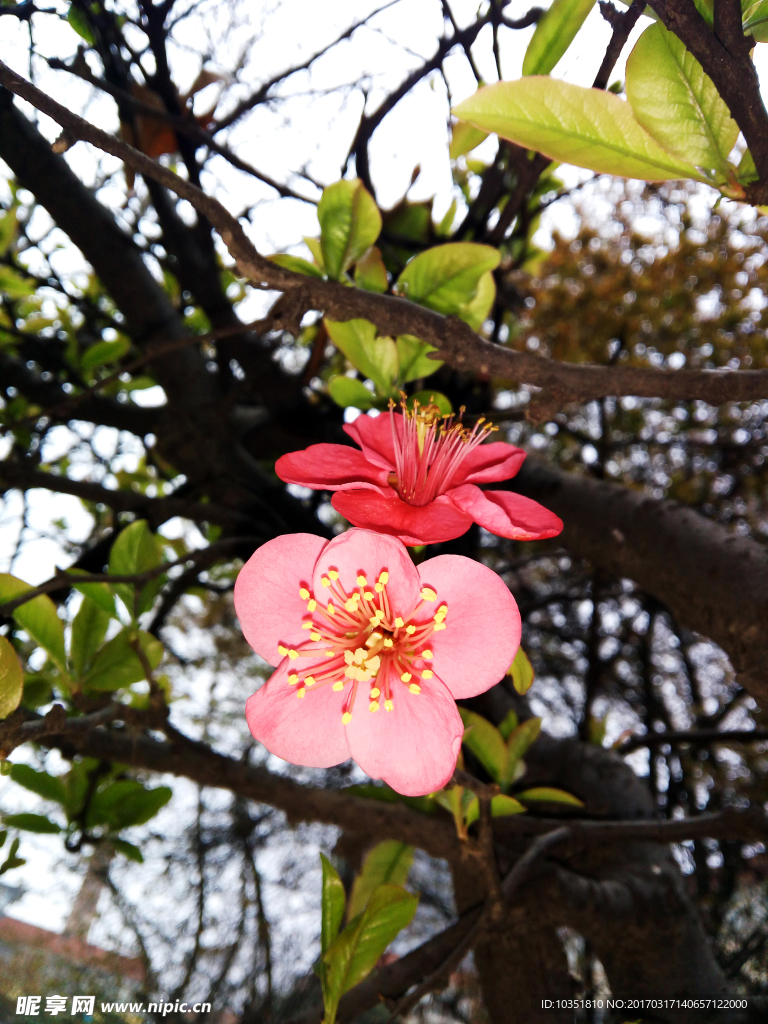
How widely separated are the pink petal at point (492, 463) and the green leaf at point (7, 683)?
17.5 inches

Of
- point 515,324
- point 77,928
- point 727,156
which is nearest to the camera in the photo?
point 727,156

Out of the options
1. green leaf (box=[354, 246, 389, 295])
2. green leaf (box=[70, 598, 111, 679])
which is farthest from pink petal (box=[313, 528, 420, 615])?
green leaf (box=[70, 598, 111, 679])

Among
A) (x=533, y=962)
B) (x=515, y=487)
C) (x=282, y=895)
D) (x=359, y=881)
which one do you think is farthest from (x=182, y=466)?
(x=282, y=895)

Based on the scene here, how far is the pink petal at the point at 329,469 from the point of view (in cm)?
48

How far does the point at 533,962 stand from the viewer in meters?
0.95

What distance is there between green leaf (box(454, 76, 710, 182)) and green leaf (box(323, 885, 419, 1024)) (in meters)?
0.71

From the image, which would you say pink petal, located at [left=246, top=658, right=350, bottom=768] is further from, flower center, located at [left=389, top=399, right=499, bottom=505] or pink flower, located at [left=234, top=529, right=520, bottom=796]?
flower center, located at [left=389, top=399, right=499, bottom=505]

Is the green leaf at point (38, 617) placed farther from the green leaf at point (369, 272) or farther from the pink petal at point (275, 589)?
the green leaf at point (369, 272)

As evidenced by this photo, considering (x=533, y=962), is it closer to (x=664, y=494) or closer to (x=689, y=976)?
(x=689, y=976)

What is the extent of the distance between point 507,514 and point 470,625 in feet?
0.30

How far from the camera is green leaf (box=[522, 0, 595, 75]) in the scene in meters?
0.55

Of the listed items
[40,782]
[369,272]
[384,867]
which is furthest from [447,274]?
[40,782]

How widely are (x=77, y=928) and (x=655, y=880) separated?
3.64 ft

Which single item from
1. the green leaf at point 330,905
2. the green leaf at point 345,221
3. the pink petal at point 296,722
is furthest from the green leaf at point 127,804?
the green leaf at point 345,221
